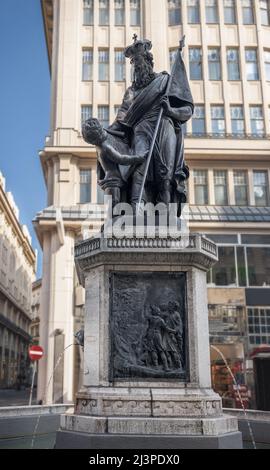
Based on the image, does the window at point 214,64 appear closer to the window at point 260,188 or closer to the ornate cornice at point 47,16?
the window at point 260,188

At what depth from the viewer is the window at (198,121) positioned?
34156 mm

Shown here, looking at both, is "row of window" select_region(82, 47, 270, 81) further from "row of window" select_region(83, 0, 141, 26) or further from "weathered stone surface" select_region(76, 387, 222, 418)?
"weathered stone surface" select_region(76, 387, 222, 418)

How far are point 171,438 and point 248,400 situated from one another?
2082 cm

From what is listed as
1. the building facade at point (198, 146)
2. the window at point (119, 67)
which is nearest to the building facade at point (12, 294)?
the building facade at point (198, 146)

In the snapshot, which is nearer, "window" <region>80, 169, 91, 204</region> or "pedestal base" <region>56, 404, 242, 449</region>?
"pedestal base" <region>56, 404, 242, 449</region>

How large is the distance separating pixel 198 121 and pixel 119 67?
645 cm

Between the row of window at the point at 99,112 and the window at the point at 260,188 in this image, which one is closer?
the window at the point at 260,188

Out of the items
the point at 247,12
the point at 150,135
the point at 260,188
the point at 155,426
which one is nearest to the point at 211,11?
the point at 247,12

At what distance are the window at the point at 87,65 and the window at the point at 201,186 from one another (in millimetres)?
9668

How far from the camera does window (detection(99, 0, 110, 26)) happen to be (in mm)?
36000

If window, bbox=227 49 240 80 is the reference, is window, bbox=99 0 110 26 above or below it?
above

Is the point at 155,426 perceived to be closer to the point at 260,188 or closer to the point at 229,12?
the point at 260,188

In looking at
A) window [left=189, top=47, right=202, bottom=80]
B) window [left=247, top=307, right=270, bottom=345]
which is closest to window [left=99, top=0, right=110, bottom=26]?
window [left=189, top=47, right=202, bottom=80]

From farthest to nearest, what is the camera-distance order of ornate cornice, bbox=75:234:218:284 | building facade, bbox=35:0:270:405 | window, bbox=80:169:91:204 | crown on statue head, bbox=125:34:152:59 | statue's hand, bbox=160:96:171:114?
1. window, bbox=80:169:91:204
2. building facade, bbox=35:0:270:405
3. crown on statue head, bbox=125:34:152:59
4. statue's hand, bbox=160:96:171:114
5. ornate cornice, bbox=75:234:218:284
